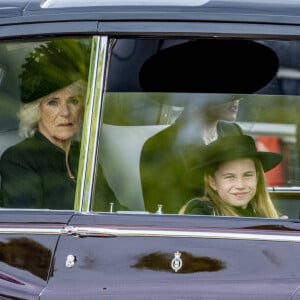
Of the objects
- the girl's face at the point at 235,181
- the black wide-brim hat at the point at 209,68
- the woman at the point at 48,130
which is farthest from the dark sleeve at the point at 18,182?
the girl's face at the point at 235,181

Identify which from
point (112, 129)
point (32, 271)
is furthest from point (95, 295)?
point (112, 129)

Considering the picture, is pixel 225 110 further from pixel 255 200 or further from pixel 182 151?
pixel 255 200

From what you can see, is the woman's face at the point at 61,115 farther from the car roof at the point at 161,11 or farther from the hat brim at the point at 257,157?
the hat brim at the point at 257,157

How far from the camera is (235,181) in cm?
515

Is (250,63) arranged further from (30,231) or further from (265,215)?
(30,231)

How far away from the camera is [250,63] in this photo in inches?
200

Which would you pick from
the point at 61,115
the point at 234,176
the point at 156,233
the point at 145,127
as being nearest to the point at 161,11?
the point at 145,127

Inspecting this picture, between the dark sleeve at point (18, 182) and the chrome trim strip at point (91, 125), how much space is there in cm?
18

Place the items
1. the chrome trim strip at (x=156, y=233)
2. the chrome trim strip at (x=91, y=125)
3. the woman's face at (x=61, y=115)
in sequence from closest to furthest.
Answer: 1. the chrome trim strip at (x=156, y=233)
2. the chrome trim strip at (x=91, y=125)
3. the woman's face at (x=61, y=115)

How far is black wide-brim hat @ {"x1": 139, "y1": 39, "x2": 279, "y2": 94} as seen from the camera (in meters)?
5.06

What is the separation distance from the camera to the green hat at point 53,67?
5.12 m

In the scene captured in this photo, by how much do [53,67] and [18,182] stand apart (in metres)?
0.41

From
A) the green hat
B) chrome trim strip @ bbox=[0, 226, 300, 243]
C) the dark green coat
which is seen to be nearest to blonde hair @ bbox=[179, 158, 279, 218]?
chrome trim strip @ bbox=[0, 226, 300, 243]

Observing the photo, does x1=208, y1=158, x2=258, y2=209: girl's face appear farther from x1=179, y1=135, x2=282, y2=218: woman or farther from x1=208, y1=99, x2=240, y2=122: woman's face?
x1=208, y1=99, x2=240, y2=122: woman's face
